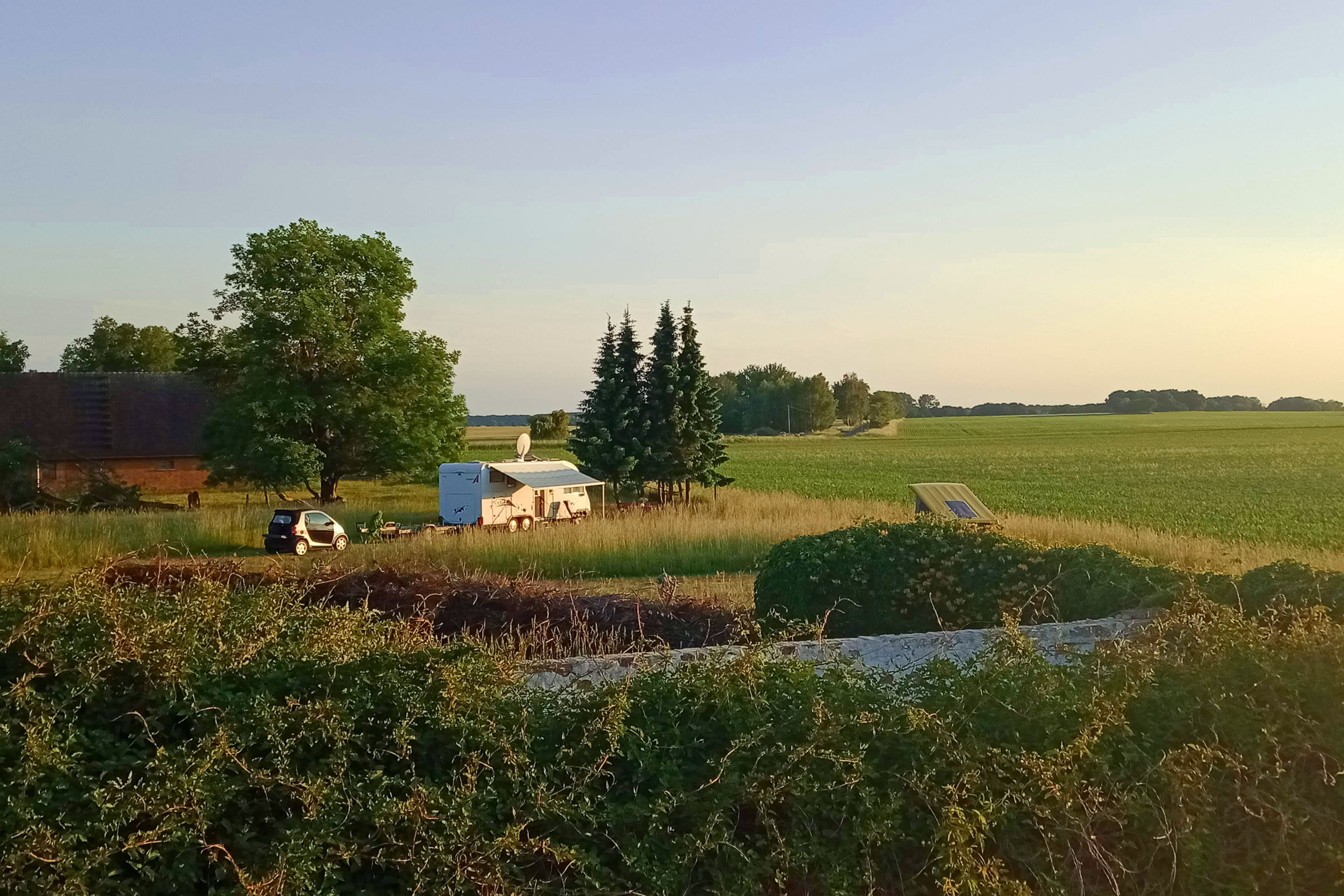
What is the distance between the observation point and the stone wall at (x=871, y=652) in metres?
4.46

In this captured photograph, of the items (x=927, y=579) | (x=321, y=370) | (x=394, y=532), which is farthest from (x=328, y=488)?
(x=927, y=579)

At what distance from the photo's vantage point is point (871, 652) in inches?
231

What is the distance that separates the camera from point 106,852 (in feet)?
9.36

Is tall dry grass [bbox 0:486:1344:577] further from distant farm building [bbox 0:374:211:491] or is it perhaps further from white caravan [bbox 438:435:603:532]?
distant farm building [bbox 0:374:211:491]

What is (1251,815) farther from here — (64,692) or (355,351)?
(355,351)

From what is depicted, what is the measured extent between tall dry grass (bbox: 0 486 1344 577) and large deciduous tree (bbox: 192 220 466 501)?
722cm

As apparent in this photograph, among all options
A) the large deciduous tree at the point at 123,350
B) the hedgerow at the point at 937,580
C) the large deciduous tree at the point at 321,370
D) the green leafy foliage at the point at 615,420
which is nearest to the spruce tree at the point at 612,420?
the green leafy foliage at the point at 615,420

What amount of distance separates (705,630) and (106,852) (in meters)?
6.56

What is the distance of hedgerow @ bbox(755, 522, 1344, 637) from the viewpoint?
26.0 feet

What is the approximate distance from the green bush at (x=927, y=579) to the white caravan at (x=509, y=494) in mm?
11899

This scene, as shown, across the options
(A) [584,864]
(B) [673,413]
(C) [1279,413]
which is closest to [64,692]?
(A) [584,864]

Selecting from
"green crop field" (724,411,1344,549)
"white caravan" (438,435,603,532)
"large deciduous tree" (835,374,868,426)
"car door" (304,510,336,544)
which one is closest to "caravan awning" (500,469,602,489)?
"white caravan" (438,435,603,532)

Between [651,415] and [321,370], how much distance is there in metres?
10.0

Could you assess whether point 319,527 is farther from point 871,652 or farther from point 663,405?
point 871,652
